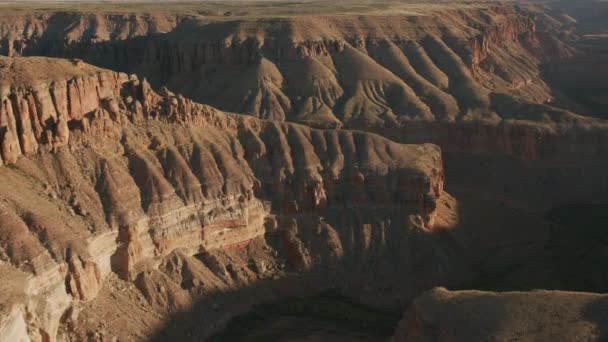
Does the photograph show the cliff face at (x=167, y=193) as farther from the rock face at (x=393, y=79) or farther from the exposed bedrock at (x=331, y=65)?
the exposed bedrock at (x=331, y=65)

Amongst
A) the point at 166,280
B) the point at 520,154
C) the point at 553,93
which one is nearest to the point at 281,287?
the point at 166,280

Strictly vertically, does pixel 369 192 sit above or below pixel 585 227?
above

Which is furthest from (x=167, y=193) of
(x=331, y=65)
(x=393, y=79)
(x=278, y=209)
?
(x=331, y=65)

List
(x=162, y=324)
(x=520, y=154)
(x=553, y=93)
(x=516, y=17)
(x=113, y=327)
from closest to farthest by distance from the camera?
(x=113, y=327) → (x=162, y=324) → (x=520, y=154) → (x=553, y=93) → (x=516, y=17)

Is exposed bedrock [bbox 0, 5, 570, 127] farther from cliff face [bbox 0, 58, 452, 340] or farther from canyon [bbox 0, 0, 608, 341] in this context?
cliff face [bbox 0, 58, 452, 340]

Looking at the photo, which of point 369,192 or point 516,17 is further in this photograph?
point 516,17

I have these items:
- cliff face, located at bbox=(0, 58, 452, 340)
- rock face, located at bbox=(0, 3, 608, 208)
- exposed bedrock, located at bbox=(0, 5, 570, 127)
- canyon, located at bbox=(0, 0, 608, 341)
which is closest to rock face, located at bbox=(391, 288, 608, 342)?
canyon, located at bbox=(0, 0, 608, 341)

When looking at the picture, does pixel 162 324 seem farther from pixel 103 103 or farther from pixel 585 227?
pixel 585 227
